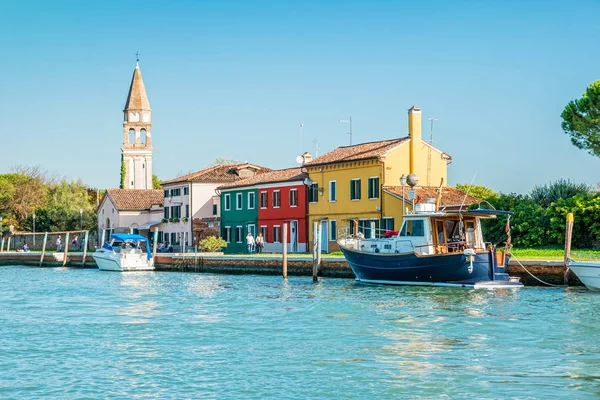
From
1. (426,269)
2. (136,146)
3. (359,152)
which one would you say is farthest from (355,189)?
(136,146)

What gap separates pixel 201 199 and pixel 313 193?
14.7 m

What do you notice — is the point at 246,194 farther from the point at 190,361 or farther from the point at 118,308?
the point at 190,361

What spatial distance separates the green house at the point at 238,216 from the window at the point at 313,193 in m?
5.93

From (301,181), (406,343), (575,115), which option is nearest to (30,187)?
(301,181)

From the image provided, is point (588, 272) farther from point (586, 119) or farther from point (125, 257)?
point (125, 257)

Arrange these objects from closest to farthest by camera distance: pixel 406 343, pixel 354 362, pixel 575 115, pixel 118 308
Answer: pixel 354 362
pixel 406 343
pixel 118 308
pixel 575 115

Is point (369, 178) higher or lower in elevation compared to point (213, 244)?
higher

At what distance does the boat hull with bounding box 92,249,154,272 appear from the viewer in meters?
51.4

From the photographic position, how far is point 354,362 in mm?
17719

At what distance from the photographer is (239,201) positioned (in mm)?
60312

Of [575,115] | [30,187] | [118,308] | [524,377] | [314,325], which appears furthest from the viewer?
[30,187]

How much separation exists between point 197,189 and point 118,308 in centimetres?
3749

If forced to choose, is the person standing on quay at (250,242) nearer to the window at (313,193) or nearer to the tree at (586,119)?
the window at (313,193)

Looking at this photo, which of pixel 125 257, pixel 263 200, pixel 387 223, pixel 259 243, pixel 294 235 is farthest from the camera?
pixel 263 200
